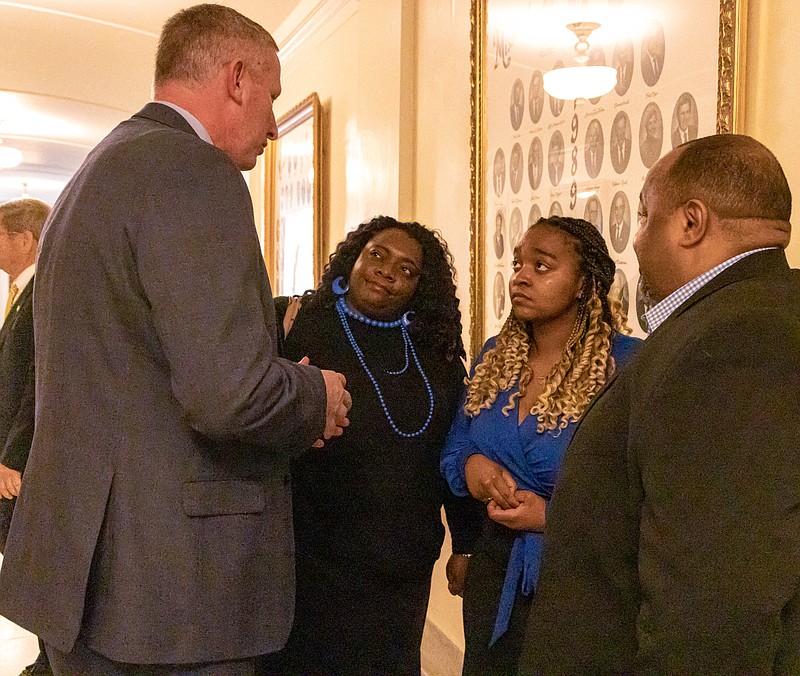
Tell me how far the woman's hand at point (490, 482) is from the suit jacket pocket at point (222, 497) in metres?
0.64

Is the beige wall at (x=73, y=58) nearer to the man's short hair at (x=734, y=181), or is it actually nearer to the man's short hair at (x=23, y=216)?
the man's short hair at (x=23, y=216)

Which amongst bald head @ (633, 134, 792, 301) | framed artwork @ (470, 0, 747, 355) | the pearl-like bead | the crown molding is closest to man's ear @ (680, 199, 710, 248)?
bald head @ (633, 134, 792, 301)

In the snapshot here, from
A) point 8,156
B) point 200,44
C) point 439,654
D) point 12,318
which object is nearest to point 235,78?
point 200,44

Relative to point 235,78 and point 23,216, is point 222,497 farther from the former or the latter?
point 23,216

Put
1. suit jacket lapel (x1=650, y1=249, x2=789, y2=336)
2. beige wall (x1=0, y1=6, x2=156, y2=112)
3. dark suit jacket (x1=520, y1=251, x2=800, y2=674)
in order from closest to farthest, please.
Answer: dark suit jacket (x1=520, y1=251, x2=800, y2=674) → suit jacket lapel (x1=650, y1=249, x2=789, y2=336) → beige wall (x1=0, y1=6, x2=156, y2=112)

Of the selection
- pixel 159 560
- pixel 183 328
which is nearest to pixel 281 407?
pixel 183 328

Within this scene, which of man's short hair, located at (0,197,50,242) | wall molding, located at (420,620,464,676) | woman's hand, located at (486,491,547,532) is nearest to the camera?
woman's hand, located at (486,491,547,532)

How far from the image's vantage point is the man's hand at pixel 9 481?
9.37ft

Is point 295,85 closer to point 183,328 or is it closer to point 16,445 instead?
point 16,445

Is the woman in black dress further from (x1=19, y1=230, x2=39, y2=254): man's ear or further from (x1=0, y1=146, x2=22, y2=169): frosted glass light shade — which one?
(x1=0, y1=146, x2=22, y2=169): frosted glass light shade

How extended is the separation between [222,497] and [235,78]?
81cm

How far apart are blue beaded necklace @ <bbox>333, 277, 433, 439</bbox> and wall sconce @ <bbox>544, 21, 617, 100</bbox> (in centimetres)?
91

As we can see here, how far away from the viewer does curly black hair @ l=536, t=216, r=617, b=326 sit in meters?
2.24

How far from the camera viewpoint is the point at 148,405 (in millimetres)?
1579
